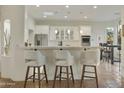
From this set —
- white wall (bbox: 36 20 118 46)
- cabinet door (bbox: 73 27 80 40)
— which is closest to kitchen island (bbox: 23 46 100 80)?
cabinet door (bbox: 73 27 80 40)

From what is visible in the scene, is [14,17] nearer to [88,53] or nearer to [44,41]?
[88,53]

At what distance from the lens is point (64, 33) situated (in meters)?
13.4

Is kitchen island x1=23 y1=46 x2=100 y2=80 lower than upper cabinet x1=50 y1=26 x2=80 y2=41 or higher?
lower

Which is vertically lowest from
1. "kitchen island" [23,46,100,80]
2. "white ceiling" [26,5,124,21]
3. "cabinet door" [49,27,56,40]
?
"kitchen island" [23,46,100,80]

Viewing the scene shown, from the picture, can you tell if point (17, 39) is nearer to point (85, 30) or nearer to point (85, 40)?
point (85, 40)

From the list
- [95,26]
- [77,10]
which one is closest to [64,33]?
[95,26]

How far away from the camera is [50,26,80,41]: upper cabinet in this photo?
43.5 ft

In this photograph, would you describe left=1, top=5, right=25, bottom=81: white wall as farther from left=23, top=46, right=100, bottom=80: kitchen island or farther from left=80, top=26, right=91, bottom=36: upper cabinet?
left=80, top=26, right=91, bottom=36: upper cabinet

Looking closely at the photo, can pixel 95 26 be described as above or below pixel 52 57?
above

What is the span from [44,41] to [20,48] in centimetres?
709

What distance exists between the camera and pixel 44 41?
13.0 meters

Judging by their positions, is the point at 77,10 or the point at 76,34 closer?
the point at 77,10
